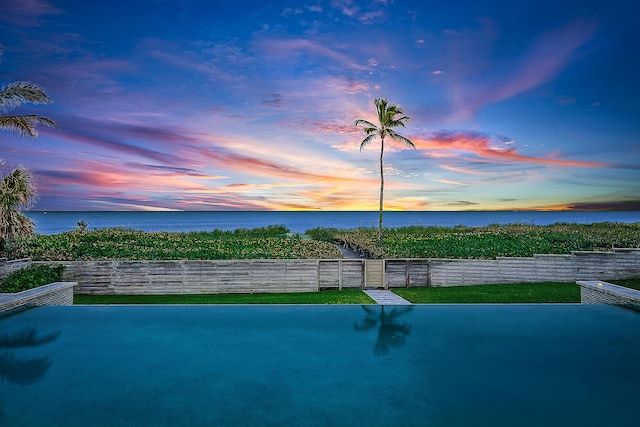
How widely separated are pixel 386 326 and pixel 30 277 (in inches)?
378

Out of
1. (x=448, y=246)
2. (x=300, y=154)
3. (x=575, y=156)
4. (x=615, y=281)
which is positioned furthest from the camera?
(x=300, y=154)

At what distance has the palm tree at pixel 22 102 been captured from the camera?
9.56 m

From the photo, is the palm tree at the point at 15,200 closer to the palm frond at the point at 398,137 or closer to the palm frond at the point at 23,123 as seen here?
the palm frond at the point at 23,123

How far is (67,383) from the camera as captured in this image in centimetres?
480

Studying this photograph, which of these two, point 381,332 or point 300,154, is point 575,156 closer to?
point 300,154

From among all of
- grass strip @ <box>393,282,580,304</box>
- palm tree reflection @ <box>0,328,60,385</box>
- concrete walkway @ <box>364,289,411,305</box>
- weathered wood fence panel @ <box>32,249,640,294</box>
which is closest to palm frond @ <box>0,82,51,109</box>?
weathered wood fence panel @ <box>32,249,640,294</box>

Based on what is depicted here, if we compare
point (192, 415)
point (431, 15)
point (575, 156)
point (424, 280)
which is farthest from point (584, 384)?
point (575, 156)

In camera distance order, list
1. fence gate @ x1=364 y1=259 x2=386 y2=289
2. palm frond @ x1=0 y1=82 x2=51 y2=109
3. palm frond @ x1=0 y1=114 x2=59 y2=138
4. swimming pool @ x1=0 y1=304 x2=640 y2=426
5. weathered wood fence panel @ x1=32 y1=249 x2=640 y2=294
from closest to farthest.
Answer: swimming pool @ x1=0 y1=304 x2=640 y2=426, palm frond @ x1=0 y1=82 x2=51 y2=109, palm frond @ x1=0 y1=114 x2=59 y2=138, weathered wood fence panel @ x1=32 y1=249 x2=640 y2=294, fence gate @ x1=364 y1=259 x2=386 y2=289

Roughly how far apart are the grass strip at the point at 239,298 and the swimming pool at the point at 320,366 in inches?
79.9

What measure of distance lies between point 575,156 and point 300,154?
49.0 ft

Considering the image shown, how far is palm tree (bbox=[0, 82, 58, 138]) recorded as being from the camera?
31.4 feet

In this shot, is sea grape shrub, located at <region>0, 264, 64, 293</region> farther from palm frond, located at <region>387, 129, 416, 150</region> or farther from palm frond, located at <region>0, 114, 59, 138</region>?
palm frond, located at <region>387, 129, 416, 150</region>

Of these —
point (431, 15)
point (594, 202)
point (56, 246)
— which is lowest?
point (56, 246)

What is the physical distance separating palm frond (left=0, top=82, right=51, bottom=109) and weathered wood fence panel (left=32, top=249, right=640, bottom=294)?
179 inches
